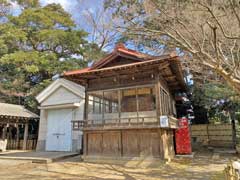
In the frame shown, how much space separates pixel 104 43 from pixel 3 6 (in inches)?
438

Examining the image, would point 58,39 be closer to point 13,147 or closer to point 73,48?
point 73,48

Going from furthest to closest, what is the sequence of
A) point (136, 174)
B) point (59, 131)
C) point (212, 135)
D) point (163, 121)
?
point (212, 135), point (59, 131), point (163, 121), point (136, 174)

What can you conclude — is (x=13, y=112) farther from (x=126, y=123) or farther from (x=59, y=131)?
(x=126, y=123)

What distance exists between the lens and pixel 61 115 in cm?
1401

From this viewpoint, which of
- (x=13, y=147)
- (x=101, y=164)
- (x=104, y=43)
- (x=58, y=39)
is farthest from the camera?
(x=104, y=43)

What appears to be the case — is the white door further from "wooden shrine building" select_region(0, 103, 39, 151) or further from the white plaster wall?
"wooden shrine building" select_region(0, 103, 39, 151)

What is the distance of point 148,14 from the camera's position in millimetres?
8430

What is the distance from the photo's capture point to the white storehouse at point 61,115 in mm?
13312

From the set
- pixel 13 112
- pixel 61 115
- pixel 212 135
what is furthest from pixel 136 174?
pixel 13 112

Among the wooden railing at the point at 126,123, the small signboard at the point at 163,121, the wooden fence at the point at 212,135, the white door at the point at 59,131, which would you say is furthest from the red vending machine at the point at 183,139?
the white door at the point at 59,131

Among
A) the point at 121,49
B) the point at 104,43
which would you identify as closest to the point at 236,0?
the point at 121,49

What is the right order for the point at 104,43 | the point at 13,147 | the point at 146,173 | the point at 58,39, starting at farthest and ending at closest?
the point at 104,43, the point at 58,39, the point at 13,147, the point at 146,173

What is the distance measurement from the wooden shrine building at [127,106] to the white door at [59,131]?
3.73 m

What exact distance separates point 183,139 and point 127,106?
11.3ft
